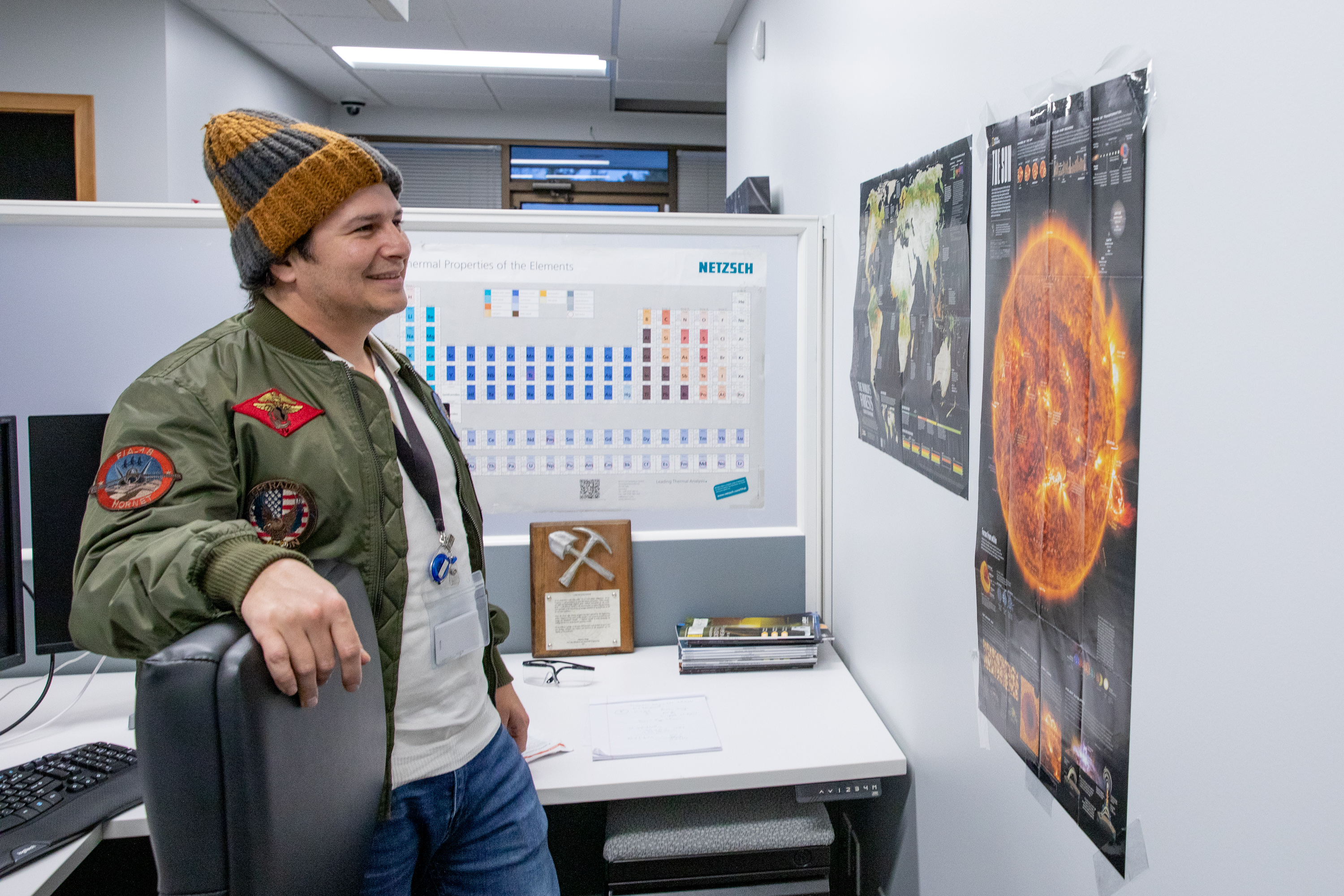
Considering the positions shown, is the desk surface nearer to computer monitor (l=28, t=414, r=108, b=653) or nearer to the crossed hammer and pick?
the crossed hammer and pick

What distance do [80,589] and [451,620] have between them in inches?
16.3

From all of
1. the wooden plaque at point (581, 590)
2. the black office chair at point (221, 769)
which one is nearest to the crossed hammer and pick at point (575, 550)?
the wooden plaque at point (581, 590)

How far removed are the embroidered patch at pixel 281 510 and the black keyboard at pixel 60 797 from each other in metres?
0.44

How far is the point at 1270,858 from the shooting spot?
645 mm

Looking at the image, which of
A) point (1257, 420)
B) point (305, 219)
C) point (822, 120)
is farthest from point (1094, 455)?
point (822, 120)

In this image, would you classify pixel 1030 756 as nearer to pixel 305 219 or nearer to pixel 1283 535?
pixel 1283 535

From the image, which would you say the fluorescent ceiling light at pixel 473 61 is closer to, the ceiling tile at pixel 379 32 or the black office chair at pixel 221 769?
the ceiling tile at pixel 379 32

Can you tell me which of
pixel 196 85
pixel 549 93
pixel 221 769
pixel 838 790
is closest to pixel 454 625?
pixel 221 769

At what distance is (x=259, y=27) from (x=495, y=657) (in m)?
4.22

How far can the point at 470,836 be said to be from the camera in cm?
117

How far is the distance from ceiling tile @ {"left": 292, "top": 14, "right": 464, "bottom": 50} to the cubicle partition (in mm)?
2902

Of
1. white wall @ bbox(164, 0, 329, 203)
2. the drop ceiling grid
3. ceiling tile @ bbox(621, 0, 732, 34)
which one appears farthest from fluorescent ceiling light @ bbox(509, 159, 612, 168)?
ceiling tile @ bbox(621, 0, 732, 34)

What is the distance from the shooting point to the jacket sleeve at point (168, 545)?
0.74m

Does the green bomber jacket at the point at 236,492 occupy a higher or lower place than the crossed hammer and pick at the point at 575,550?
higher
